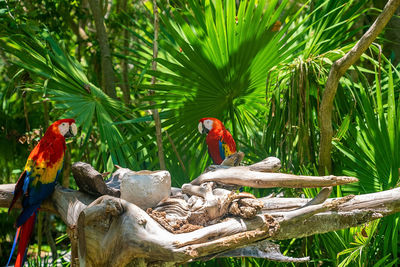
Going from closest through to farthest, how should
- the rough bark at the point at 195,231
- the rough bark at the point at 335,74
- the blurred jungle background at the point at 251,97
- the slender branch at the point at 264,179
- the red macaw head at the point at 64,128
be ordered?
the rough bark at the point at 195,231
the slender branch at the point at 264,179
the red macaw head at the point at 64,128
the rough bark at the point at 335,74
the blurred jungle background at the point at 251,97

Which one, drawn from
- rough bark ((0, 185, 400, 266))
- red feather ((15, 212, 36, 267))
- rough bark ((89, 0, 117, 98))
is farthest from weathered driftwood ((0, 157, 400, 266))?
rough bark ((89, 0, 117, 98))

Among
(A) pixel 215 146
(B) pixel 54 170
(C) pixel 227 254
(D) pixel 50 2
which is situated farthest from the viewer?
(D) pixel 50 2

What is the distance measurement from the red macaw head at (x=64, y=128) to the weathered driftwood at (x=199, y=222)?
12.1 inches

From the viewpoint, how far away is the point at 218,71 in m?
2.48

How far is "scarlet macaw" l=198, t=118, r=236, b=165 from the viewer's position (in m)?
2.46

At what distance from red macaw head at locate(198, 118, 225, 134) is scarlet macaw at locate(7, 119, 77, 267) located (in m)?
0.88

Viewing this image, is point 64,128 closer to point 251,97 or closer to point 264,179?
point 264,179

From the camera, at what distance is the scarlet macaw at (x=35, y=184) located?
180 centimetres

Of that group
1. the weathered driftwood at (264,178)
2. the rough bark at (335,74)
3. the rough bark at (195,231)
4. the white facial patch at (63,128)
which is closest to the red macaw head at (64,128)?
the white facial patch at (63,128)

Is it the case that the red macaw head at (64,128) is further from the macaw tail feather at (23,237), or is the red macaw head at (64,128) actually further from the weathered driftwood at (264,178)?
the weathered driftwood at (264,178)

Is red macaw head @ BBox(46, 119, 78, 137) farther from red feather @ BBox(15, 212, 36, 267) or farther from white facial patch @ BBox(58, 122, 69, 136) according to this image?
Result: red feather @ BBox(15, 212, 36, 267)

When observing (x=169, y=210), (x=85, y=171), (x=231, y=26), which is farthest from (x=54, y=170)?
(x=231, y=26)

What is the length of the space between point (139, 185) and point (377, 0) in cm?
311

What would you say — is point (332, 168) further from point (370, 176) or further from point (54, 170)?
point (54, 170)
